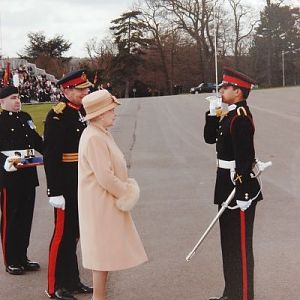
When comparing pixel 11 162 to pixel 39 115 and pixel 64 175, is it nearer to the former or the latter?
pixel 64 175

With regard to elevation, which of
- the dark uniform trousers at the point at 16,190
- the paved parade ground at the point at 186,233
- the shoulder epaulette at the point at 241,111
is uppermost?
the shoulder epaulette at the point at 241,111

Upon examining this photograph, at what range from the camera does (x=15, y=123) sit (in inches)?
230

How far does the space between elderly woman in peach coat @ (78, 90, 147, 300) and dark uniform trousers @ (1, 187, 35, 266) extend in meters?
1.59

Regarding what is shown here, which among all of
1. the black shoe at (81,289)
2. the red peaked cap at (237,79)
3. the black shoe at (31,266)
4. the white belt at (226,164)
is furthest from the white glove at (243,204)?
the black shoe at (31,266)

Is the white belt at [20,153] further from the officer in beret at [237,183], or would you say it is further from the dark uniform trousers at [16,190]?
the officer in beret at [237,183]

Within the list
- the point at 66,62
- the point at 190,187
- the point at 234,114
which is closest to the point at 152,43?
the point at 66,62

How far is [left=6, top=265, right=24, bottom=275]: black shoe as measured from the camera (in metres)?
5.86

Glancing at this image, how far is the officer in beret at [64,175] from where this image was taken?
200 inches

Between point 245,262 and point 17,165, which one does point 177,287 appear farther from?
point 17,165

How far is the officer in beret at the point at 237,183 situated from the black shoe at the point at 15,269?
6.85 ft

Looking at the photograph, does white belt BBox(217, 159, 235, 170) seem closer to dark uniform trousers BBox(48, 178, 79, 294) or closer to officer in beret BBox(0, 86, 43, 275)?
dark uniform trousers BBox(48, 178, 79, 294)

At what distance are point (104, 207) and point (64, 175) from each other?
0.86 meters

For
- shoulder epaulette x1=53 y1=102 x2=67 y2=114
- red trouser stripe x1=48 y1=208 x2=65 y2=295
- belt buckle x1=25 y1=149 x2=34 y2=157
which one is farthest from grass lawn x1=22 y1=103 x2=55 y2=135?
red trouser stripe x1=48 y1=208 x2=65 y2=295

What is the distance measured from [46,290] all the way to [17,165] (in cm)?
121
